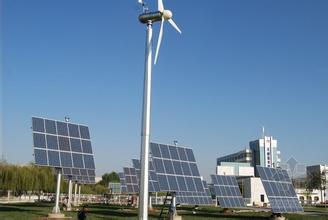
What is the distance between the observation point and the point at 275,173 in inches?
1756

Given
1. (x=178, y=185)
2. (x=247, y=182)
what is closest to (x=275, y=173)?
(x=178, y=185)

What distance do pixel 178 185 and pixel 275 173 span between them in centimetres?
1361

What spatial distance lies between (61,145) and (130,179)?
29693 millimetres

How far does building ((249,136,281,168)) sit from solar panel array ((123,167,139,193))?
12324 centimetres

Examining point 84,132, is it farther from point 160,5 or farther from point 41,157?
point 160,5

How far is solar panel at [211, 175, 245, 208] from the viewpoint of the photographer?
49219 millimetres

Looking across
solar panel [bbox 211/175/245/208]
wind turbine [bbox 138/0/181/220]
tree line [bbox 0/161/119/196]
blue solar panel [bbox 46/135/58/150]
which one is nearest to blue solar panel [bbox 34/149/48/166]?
blue solar panel [bbox 46/135/58/150]

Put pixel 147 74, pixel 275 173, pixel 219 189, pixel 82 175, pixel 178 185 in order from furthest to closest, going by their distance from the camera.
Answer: pixel 82 175 → pixel 219 189 → pixel 275 173 → pixel 178 185 → pixel 147 74

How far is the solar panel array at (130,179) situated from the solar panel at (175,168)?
24456 millimetres

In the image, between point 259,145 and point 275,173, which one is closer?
point 275,173

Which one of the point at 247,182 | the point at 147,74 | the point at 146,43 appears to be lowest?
the point at 247,182

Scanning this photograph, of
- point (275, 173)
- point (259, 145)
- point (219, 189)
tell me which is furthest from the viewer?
point (259, 145)

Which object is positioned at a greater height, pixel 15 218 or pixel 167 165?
pixel 167 165

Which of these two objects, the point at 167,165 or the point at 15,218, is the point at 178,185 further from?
the point at 15,218
